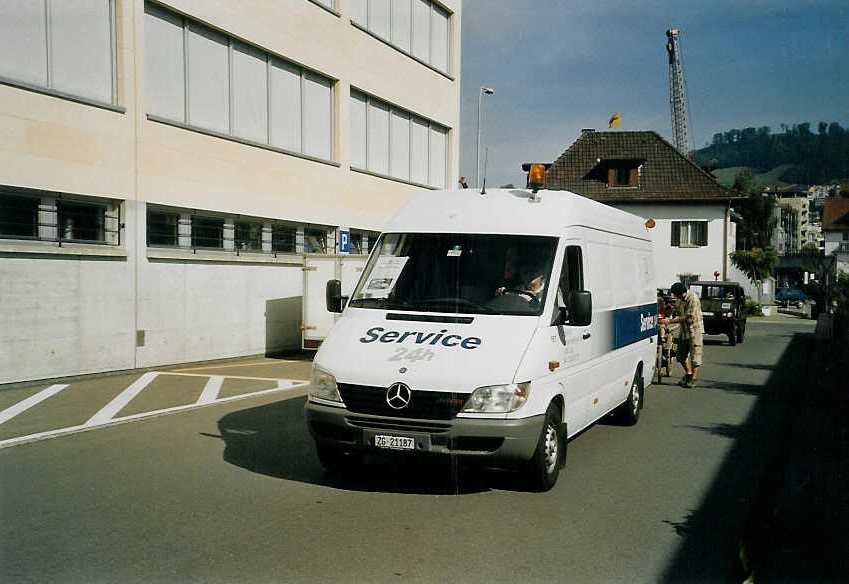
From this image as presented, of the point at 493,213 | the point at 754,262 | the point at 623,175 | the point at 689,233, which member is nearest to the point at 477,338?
the point at 493,213

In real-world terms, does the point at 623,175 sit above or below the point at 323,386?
above

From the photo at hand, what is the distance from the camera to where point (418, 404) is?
6336mm

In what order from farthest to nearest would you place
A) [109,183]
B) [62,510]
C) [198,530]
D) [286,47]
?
1. [286,47]
2. [109,183]
3. [62,510]
4. [198,530]

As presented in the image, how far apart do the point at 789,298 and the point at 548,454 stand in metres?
74.2

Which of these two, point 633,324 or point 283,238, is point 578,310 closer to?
point 633,324

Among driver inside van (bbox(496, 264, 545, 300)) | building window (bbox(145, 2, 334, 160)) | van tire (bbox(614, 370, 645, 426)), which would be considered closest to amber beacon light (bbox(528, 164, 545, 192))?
driver inside van (bbox(496, 264, 545, 300))

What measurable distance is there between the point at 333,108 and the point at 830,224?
64.2m

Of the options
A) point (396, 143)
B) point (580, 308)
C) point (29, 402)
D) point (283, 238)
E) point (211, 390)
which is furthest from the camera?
point (396, 143)

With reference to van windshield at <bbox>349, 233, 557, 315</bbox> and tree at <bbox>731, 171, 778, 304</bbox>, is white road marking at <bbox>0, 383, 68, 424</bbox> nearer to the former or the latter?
van windshield at <bbox>349, 233, 557, 315</bbox>

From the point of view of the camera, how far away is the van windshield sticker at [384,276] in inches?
303

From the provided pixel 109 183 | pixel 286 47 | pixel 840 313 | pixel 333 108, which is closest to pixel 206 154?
pixel 109 183

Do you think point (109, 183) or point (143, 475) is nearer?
point (143, 475)

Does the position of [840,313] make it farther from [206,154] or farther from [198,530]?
[206,154]

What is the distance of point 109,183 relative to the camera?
14859 millimetres
